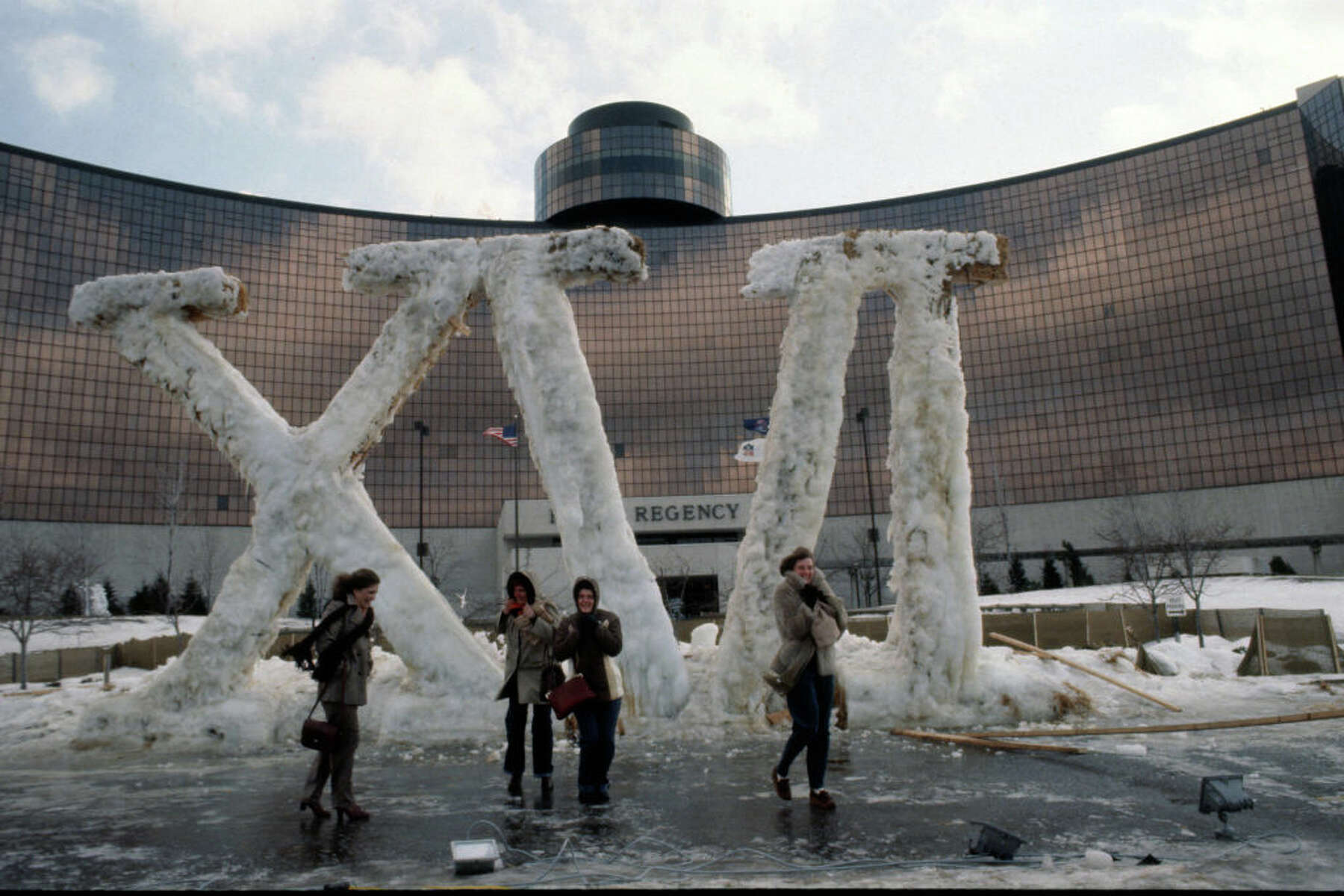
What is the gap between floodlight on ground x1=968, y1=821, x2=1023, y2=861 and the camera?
4.12 m

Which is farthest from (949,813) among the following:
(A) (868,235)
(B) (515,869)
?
(A) (868,235)

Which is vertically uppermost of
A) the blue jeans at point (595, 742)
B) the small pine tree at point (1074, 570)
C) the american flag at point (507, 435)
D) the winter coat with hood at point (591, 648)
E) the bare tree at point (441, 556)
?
the american flag at point (507, 435)

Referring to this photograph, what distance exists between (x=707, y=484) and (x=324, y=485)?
50776 millimetres

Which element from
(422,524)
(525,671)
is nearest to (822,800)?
(525,671)

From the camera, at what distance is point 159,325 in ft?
36.2

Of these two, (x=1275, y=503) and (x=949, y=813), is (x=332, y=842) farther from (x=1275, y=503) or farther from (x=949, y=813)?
(x=1275, y=503)

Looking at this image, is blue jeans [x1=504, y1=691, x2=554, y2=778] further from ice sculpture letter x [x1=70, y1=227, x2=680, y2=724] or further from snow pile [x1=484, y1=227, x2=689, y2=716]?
ice sculpture letter x [x1=70, y1=227, x2=680, y2=724]

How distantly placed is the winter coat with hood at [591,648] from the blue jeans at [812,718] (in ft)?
4.08

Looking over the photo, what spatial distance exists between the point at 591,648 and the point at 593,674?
180 millimetres

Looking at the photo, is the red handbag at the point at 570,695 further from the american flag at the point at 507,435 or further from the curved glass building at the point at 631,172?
the curved glass building at the point at 631,172

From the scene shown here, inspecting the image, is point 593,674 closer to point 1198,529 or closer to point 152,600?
point 152,600

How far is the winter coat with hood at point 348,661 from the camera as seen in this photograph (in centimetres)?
580

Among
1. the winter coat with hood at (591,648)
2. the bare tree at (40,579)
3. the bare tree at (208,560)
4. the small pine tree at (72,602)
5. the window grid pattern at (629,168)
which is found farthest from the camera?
the window grid pattern at (629,168)

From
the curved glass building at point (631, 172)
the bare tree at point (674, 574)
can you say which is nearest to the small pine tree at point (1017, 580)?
the bare tree at point (674, 574)
